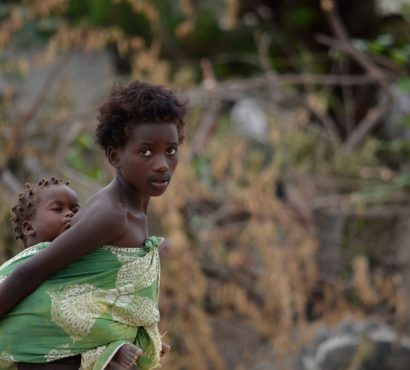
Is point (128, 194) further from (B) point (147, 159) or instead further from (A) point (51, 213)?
(A) point (51, 213)

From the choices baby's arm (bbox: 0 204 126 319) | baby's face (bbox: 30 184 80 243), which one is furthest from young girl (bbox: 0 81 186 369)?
baby's face (bbox: 30 184 80 243)

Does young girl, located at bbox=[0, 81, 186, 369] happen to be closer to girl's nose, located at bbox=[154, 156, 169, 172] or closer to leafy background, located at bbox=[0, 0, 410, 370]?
girl's nose, located at bbox=[154, 156, 169, 172]

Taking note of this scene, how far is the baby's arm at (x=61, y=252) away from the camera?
2.79 m

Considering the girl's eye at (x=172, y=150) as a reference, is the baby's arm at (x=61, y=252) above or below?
below

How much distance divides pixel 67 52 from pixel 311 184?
7.19ft

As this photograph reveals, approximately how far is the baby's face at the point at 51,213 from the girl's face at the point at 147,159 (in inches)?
8.4

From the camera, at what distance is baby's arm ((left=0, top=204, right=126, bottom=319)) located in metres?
2.79

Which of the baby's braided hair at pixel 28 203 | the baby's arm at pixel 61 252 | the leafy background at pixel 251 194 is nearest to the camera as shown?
the baby's arm at pixel 61 252

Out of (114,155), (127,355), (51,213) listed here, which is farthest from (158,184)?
(127,355)

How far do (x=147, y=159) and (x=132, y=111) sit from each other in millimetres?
149

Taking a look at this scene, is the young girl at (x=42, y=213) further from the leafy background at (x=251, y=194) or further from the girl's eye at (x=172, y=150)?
the leafy background at (x=251, y=194)

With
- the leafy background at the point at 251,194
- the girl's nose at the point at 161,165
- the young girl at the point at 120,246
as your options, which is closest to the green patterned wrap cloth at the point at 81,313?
the young girl at the point at 120,246

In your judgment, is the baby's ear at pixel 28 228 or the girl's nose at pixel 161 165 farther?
the baby's ear at pixel 28 228

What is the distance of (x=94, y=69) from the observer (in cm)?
1073
